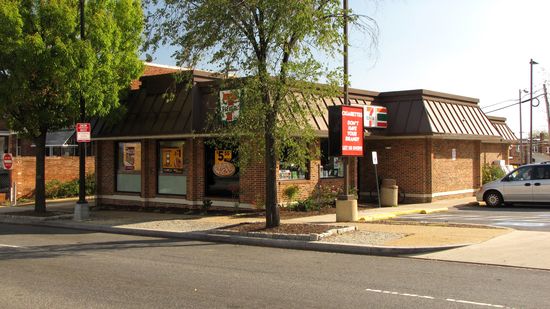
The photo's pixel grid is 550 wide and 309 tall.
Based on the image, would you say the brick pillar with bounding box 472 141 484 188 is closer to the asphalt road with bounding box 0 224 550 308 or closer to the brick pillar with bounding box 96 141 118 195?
the brick pillar with bounding box 96 141 118 195

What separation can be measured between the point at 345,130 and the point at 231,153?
15.4ft

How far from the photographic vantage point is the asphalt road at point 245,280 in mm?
7027

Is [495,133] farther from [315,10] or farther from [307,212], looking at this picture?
[315,10]

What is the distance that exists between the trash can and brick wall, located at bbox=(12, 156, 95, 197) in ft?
56.1

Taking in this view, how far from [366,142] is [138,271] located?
50.8ft

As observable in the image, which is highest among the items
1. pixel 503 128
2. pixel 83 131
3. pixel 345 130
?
pixel 503 128

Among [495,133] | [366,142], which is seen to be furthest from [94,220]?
[495,133]

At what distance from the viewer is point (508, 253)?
10.4 m

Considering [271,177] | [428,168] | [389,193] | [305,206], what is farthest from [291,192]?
[428,168]

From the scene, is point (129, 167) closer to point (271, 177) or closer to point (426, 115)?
point (271, 177)

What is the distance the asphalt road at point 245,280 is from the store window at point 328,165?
328 inches

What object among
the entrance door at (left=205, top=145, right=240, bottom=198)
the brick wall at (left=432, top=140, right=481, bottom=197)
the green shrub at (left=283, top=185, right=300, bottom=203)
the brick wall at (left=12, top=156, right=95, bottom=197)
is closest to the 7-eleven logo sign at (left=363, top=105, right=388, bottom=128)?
the brick wall at (left=432, top=140, right=481, bottom=197)

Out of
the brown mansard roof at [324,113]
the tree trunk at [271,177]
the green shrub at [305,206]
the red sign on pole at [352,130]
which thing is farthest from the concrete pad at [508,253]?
the brown mansard roof at [324,113]

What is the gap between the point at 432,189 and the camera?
70.8 feet
